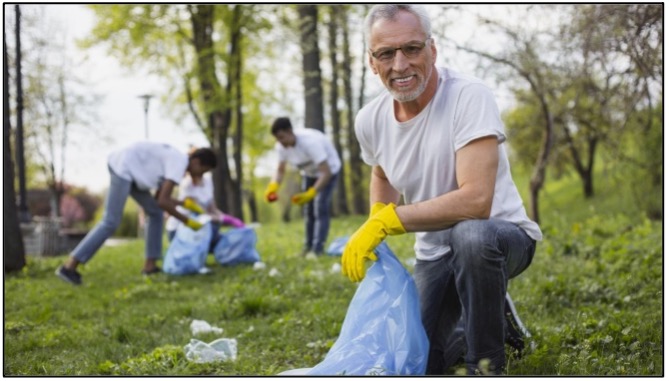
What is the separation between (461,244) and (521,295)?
6.01 ft

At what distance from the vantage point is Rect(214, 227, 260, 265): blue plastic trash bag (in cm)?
704

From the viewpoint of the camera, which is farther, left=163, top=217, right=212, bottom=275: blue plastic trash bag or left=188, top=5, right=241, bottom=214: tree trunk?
left=188, top=5, right=241, bottom=214: tree trunk

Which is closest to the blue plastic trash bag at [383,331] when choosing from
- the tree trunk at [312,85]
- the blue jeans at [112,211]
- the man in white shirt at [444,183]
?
the man in white shirt at [444,183]

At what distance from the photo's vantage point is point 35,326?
417 cm

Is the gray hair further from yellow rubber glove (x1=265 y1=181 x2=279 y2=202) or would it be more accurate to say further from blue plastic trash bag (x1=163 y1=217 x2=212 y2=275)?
yellow rubber glove (x1=265 y1=181 x2=279 y2=202)

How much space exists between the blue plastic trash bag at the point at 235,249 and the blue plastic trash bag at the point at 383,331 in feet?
14.2

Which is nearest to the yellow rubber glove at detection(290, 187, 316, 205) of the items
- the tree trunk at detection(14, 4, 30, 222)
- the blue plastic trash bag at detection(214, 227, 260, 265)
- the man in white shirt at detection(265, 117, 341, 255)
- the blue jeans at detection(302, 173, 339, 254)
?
the man in white shirt at detection(265, 117, 341, 255)

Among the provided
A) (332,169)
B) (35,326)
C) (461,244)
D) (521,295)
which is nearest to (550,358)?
(461,244)

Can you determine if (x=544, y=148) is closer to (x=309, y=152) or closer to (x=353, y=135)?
(x=309, y=152)

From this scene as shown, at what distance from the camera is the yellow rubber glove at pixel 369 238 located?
2.57 m

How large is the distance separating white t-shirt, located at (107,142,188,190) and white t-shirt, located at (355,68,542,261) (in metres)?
3.60

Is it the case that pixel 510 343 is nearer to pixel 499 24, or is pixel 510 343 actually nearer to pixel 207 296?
pixel 207 296

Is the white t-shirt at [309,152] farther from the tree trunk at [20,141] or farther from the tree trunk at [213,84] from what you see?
the tree trunk at [213,84]

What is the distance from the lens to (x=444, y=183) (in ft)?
8.86
